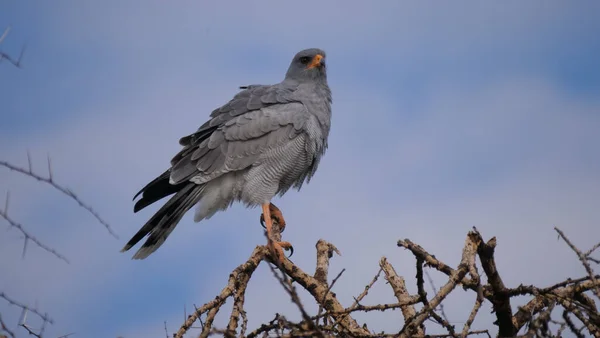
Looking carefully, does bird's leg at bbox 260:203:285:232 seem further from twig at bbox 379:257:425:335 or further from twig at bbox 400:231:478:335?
twig at bbox 400:231:478:335

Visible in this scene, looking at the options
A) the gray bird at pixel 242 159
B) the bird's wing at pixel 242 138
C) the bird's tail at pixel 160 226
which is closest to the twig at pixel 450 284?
the gray bird at pixel 242 159

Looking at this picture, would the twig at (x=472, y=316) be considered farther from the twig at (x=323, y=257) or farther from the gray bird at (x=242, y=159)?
the gray bird at (x=242, y=159)

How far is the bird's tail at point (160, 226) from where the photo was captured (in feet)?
20.1

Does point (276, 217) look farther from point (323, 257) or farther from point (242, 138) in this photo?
point (323, 257)

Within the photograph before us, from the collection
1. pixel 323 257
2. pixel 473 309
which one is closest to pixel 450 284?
pixel 473 309

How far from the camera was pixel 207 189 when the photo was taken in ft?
21.3

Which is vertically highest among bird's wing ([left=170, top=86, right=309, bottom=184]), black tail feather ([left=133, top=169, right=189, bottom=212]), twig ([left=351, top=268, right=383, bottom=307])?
bird's wing ([left=170, top=86, right=309, bottom=184])

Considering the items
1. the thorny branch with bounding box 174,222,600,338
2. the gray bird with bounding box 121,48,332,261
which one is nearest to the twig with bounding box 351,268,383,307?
the thorny branch with bounding box 174,222,600,338

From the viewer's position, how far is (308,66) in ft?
23.5

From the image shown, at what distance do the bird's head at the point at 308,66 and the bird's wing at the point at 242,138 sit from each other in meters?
0.66

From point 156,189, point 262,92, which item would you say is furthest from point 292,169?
point 156,189

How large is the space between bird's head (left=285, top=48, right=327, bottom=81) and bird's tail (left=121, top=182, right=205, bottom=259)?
1658 millimetres

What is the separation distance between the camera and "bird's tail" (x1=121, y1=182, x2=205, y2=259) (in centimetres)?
612

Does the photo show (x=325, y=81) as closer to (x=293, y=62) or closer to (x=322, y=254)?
(x=293, y=62)
